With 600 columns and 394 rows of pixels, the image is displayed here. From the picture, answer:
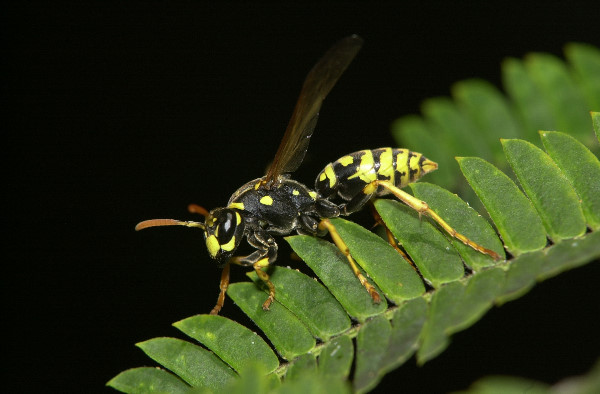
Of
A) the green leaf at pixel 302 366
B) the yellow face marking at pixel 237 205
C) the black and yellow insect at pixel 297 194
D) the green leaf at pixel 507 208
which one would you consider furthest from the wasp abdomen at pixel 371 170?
the green leaf at pixel 302 366

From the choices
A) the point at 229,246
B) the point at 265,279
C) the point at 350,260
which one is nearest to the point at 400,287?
the point at 350,260

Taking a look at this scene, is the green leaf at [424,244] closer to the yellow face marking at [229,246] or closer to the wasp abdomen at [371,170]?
the wasp abdomen at [371,170]

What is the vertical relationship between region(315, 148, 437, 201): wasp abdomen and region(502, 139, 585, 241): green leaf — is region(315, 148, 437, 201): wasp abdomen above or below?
above

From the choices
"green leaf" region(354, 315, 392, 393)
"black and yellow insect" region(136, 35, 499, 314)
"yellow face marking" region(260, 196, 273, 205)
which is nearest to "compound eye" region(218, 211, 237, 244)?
"black and yellow insect" region(136, 35, 499, 314)

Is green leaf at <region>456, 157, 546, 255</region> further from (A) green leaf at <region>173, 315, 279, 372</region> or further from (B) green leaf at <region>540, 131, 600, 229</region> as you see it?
(A) green leaf at <region>173, 315, 279, 372</region>

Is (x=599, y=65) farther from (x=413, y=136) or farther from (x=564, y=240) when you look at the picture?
(x=564, y=240)

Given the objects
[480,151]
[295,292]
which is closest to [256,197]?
[295,292]
